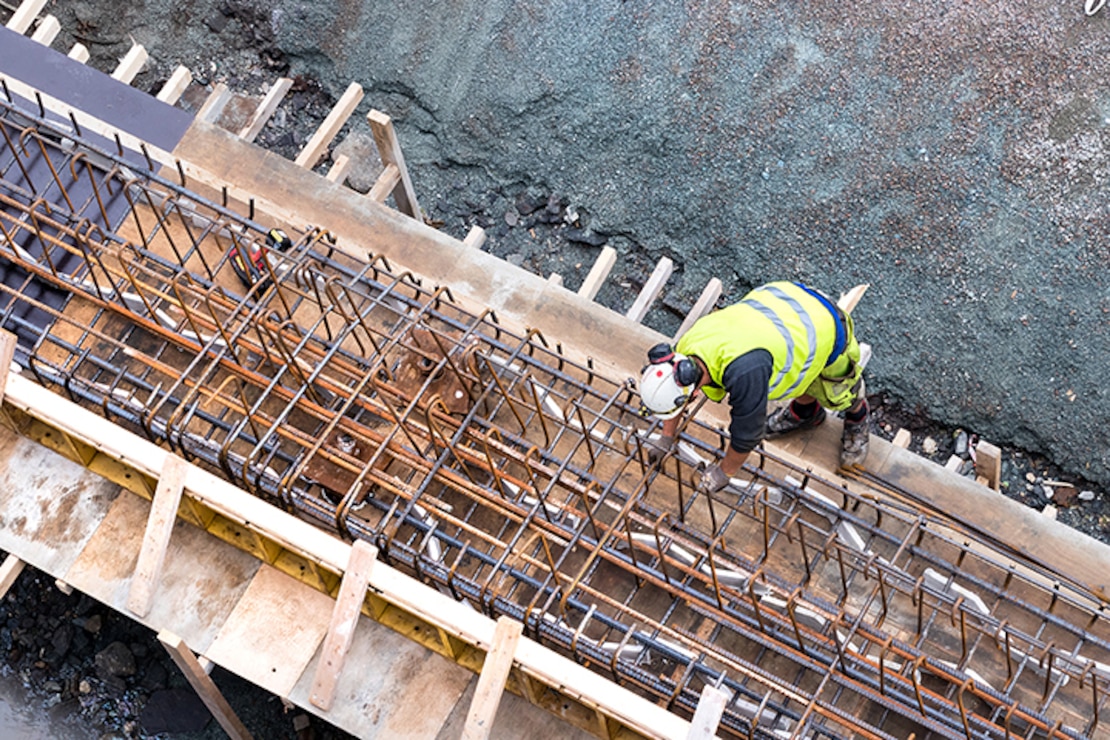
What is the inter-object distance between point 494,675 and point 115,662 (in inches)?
172

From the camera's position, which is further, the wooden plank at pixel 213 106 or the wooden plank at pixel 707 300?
the wooden plank at pixel 213 106

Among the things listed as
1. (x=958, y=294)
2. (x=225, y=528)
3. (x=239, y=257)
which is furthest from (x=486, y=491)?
(x=958, y=294)

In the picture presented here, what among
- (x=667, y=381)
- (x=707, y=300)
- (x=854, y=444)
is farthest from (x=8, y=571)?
(x=854, y=444)

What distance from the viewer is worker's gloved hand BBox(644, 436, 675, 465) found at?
25.4ft

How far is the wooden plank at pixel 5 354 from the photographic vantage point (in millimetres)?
7566

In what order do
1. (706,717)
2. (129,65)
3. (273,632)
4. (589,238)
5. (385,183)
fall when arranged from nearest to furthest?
(706,717), (273,632), (385,183), (129,65), (589,238)

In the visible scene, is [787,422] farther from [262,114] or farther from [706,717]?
[262,114]

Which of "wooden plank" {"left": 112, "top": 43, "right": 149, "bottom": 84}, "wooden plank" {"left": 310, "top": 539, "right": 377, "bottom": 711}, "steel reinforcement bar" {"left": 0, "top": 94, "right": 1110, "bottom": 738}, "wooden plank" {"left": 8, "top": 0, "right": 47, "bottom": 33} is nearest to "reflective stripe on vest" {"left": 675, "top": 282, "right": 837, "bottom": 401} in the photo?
"steel reinforcement bar" {"left": 0, "top": 94, "right": 1110, "bottom": 738}

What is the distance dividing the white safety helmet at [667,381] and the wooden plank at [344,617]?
1.88 meters

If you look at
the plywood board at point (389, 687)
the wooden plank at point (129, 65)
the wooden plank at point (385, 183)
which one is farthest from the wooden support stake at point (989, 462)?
the wooden plank at point (129, 65)

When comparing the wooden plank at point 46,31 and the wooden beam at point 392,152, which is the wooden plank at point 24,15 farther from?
the wooden beam at point 392,152

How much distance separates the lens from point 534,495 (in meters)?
7.63

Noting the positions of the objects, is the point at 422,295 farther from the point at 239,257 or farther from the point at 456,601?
the point at 456,601

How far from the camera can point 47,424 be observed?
26.0 feet
